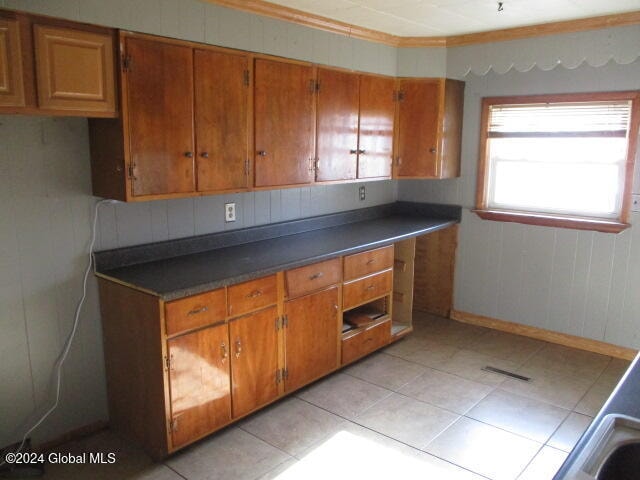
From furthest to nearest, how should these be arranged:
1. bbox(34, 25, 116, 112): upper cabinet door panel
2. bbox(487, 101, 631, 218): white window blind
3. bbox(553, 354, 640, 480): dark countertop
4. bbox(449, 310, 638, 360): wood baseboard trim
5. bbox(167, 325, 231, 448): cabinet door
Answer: bbox(449, 310, 638, 360): wood baseboard trim
bbox(487, 101, 631, 218): white window blind
bbox(167, 325, 231, 448): cabinet door
bbox(34, 25, 116, 112): upper cabinet door panel
bbox(553, 354, 640, 480): dark countertop

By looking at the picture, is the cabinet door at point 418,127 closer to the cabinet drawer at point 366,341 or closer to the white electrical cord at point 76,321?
the cabinet drawer at point 366,341

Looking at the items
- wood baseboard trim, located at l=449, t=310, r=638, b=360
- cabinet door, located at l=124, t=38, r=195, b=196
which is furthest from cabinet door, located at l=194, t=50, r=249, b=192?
wood baseboard trim, located at l=449, t=310, r=638, b=360

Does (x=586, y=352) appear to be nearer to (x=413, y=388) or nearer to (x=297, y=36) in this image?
(x=413, y=388)

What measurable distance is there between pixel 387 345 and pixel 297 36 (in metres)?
2.28

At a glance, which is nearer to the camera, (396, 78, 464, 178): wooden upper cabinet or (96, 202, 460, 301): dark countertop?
(96, 202, 460, 301): dark countertop

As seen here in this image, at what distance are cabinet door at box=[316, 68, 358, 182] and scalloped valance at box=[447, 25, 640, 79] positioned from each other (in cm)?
93

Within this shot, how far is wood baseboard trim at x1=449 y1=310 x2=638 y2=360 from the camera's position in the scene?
150 inches

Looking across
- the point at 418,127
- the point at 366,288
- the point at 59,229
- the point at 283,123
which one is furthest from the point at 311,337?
the point at 418,127

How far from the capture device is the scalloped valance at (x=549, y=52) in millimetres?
3319

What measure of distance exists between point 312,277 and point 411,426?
1.01 m

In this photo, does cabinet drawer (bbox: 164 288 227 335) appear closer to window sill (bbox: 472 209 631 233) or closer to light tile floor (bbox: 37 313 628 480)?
light tile floor (bbox: 37 313 628 480)

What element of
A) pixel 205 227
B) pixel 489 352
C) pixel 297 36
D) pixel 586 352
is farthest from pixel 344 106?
pixel 586 352

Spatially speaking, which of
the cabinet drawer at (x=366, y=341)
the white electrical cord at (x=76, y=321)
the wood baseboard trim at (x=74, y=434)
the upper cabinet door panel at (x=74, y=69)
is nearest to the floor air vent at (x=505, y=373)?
the cabinet drawer at (x=366, y=341)

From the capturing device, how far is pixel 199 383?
8.45ft
